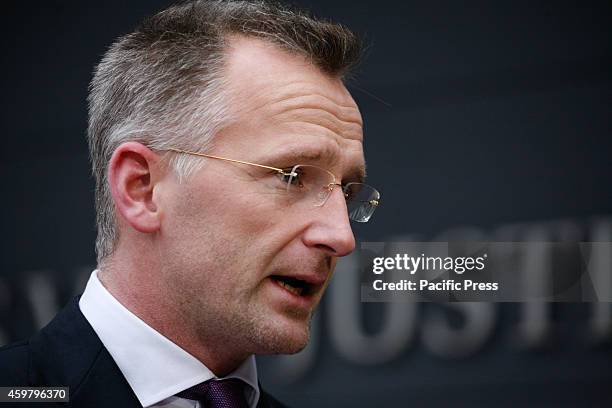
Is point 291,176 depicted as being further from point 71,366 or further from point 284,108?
point 71,366

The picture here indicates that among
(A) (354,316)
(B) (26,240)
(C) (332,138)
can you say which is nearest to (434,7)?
(A) (354,316)

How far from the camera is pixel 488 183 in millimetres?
3088

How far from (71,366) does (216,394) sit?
0.95ft

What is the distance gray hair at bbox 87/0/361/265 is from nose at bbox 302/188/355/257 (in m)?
0.26

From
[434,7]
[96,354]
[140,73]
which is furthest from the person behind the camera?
[434,7]

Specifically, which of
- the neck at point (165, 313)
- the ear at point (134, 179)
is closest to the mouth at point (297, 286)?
the neck at point (165, 313)

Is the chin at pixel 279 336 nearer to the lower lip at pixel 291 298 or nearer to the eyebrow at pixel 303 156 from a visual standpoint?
the lower lip at pixel 291 298

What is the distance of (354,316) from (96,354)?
4.40 feet

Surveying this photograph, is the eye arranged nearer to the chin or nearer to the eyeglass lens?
the eyeglass lens

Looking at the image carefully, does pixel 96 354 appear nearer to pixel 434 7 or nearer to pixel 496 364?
pixel 496 364

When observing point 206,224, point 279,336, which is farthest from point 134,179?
point 279,336

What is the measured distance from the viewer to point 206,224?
189 centimetres

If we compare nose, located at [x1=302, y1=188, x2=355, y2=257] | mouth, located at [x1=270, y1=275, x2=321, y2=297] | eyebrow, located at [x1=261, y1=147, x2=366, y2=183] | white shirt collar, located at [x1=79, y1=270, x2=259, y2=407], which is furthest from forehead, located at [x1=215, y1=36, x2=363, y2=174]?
white shirt collar, located at [x1=79, y1=270, x2=259, y2=407]

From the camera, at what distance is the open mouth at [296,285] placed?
1.92m
